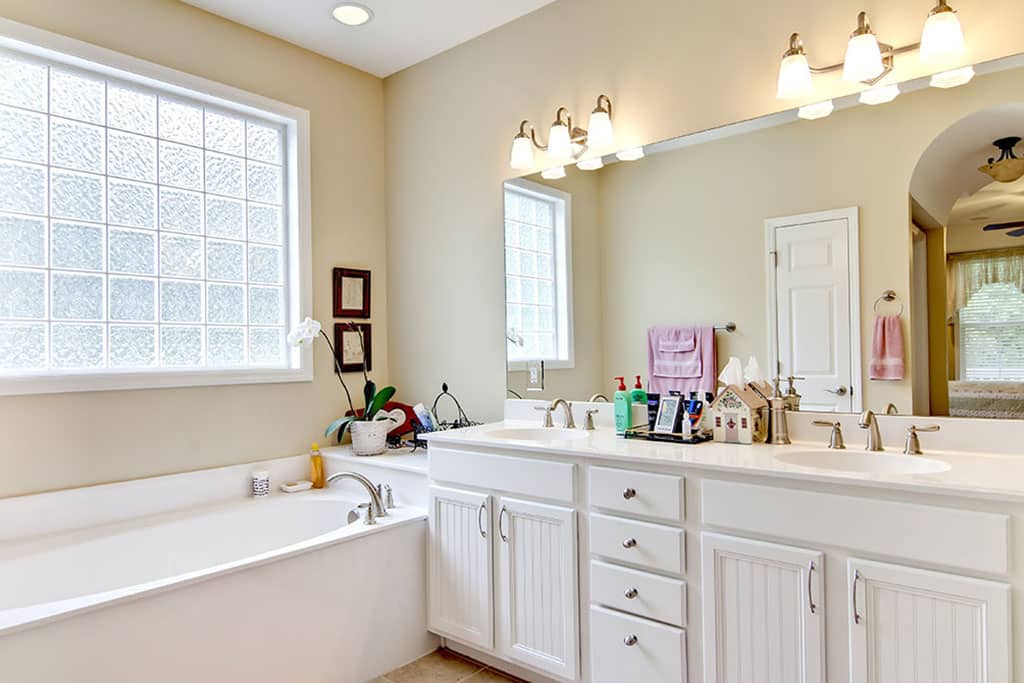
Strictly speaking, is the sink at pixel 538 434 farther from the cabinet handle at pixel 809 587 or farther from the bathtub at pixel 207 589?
the cabinet handle at pixel 809 587

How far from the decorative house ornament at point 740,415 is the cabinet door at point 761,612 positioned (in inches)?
17.2

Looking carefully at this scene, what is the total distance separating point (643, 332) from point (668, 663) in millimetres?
1154

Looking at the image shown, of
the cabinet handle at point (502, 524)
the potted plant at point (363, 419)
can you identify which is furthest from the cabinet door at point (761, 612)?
the potted plant at point (363, 419)

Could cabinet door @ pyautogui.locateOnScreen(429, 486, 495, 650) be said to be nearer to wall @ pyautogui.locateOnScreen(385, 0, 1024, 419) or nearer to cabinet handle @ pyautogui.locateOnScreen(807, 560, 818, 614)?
wall @ pyautogui.locateOnScreen(385, 0, 1024, 419)

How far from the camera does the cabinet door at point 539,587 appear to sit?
2.10 metres

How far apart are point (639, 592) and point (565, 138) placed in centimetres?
180

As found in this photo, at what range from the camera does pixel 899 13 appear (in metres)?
1.94

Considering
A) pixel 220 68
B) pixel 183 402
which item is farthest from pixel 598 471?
pixel 220 68

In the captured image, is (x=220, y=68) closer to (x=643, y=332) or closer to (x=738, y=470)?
(x=643, y=332)

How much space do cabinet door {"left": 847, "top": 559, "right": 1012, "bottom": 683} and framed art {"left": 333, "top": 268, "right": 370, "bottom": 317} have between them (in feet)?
8.51

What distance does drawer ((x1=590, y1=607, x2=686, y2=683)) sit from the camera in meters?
1.85

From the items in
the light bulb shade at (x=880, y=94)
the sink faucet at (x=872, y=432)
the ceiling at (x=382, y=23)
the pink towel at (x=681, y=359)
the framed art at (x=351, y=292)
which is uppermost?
the ceiling at (x=382, y=23)

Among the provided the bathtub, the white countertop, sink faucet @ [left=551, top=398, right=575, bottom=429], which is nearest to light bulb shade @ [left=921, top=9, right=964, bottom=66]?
the white countertop

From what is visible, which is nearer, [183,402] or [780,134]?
[780,134]
